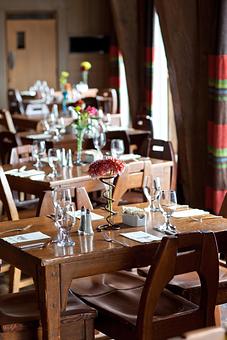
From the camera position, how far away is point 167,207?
160 inches

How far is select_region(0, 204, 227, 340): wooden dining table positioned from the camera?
3.46 meters

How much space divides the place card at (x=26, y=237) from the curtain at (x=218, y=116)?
131 inches

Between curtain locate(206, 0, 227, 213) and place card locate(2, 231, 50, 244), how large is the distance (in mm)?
3330

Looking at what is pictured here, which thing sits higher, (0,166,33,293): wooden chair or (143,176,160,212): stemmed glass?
(143,176,160,212): stemmed glass

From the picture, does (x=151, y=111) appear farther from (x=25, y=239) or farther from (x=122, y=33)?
(x=25, y=239)

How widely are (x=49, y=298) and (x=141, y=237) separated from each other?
0.63 metres

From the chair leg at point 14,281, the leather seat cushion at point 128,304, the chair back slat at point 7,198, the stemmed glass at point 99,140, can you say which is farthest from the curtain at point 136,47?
the leather seat cushion at point 128,304

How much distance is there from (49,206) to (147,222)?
2.66ft

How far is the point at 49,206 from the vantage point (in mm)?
4734

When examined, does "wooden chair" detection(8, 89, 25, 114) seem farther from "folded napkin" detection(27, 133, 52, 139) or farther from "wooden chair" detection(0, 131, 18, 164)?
"wooden chair" detection(0, 131, 18, 164)

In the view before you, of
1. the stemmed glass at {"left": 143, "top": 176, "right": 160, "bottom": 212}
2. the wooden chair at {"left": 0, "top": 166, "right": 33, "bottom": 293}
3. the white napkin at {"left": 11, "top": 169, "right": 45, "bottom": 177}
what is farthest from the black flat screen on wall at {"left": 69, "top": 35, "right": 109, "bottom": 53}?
the stemmed glass at {"left": 143, "top": 176, "right": 160, "bottom": 212}

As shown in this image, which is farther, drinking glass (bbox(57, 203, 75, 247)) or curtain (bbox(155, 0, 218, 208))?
curtain (bbox(155, 0, 218, 208))

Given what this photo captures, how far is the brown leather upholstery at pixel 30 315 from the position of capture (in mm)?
3506

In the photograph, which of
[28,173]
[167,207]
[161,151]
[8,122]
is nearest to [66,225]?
[167,207]
